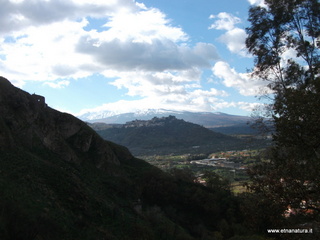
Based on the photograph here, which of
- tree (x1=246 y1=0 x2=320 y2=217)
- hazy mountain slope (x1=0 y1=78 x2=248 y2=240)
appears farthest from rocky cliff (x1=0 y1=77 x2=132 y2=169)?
tree (x1=246 y1=0 x2=320 y2=217)

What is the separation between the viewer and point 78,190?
91.2 feet

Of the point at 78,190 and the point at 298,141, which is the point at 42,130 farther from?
the point at 298,141

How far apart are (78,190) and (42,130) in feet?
44.0

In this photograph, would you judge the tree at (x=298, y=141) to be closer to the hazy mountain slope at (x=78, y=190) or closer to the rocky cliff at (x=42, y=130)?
the hazy mountain slope at (x=78, y=190)

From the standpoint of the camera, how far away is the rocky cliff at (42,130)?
32219 mm

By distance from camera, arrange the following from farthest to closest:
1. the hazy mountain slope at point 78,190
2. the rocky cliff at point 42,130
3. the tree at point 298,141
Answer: the rocky cliff at point 42,130 → the hazy mountain slope at point 78,190 → the tree at point 298,141

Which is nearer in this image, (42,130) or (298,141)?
(298,141)

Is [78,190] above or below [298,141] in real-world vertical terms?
below

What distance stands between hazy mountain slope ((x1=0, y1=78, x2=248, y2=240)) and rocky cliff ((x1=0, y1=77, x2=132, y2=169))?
13cm

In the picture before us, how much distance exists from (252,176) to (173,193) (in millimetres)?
38974

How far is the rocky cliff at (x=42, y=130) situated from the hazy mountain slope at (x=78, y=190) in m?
0.13

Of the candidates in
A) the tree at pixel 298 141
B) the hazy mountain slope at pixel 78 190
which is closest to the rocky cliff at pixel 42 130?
the hazy mountain slope at pixel 78 190

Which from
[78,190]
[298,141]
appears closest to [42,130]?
[78,190]

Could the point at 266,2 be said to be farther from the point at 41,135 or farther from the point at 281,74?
the point at 41,135
